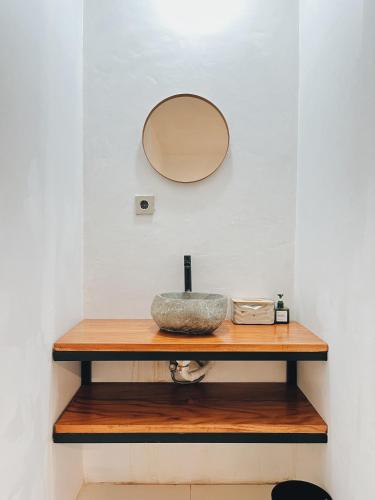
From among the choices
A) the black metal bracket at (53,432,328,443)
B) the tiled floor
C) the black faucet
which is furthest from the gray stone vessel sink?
the tiled floor

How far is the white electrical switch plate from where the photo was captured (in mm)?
1761

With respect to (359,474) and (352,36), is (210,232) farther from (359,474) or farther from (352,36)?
(359,474)

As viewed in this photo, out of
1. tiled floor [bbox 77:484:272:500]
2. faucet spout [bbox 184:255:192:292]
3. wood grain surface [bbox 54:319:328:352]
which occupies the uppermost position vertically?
faucet spout [bbox 184:255:192:292]

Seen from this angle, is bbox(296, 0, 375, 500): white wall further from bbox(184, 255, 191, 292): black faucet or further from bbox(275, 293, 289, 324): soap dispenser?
bbox(184, 255, 191, 292): black faucet

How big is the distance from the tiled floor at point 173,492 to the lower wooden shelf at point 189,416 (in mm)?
449

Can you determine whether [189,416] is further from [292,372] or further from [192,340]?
[292,372]

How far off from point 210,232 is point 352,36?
2.96 feet

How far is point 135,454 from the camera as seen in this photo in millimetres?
1766

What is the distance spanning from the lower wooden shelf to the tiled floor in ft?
1.47

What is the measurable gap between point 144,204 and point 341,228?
0.86 m

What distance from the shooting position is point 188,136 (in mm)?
1757

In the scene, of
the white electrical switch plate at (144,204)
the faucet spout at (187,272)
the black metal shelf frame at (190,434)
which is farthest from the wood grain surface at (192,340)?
the white electrical switch plate at (144,204)

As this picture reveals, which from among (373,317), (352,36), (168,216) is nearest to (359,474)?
(373,317)

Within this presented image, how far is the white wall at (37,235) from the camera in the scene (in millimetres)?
1002
